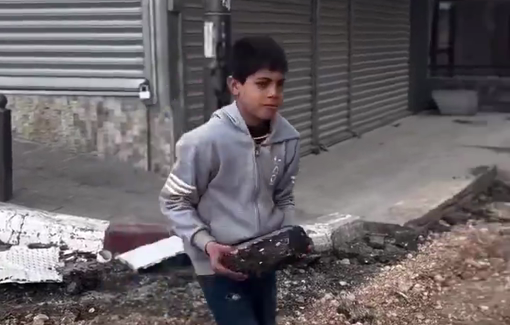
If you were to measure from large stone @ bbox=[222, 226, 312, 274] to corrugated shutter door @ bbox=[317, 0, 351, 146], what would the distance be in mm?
8572

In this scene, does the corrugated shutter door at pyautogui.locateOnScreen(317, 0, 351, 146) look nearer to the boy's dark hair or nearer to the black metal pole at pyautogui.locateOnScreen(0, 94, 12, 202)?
Result: the black metal pole at pyautogui.locateOnScreen(0, 94, 12, 202)

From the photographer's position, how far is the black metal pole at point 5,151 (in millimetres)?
6734

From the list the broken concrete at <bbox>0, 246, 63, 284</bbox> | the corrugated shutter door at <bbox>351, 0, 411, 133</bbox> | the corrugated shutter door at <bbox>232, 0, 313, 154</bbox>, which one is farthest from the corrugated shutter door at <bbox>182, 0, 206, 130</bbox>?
the corrugated shutter door at <bbox>351, 0, 411, 133</bbox>

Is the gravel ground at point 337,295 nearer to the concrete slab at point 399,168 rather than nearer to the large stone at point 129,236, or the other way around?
the large stone at point 129,236

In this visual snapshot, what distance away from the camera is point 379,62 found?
47.9 ft

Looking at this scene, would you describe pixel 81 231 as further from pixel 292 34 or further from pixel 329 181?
pixel 292 34

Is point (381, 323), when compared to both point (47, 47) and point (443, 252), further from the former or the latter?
point (47, 47)

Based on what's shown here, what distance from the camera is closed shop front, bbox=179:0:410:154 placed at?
864 centimetres

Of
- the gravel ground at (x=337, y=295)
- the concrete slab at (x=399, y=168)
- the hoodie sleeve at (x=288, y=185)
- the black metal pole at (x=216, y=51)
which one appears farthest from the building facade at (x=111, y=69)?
the hoodie sleeve at (x=288, y=185)

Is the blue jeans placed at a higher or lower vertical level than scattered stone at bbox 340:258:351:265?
higher

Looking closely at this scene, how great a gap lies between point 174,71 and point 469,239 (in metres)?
3.21

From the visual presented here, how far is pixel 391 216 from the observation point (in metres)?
7.62

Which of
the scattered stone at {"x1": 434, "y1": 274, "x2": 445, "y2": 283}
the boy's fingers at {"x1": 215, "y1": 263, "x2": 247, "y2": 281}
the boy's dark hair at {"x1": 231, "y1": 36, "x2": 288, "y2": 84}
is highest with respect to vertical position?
the boy's dark hair at {"x1": 231, "y1": 36, "x2": 288, "y2": 84}

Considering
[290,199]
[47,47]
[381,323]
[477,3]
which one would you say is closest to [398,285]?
[381,323]
